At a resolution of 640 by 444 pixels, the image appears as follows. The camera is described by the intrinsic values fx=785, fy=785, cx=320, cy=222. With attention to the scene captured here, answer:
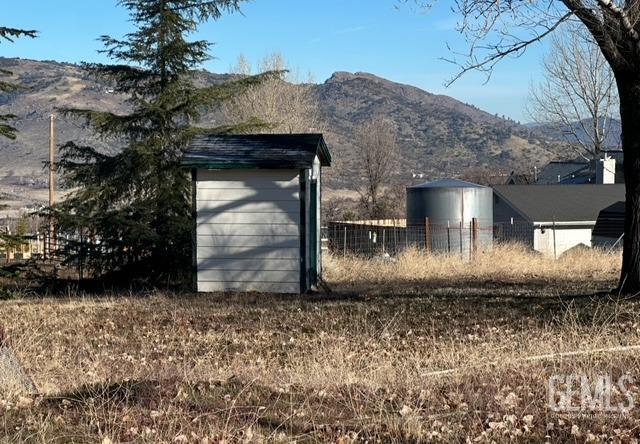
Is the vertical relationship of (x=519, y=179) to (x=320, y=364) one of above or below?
above

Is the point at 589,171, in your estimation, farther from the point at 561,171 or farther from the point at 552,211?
the point at 552,211

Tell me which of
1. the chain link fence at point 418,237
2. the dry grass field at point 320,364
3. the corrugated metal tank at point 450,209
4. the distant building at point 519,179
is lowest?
the dry grass field at point 320,364

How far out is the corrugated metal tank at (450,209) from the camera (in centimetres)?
3012

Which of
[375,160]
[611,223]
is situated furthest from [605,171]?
[375,160]

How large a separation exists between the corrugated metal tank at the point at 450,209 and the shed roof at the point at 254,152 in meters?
15.2

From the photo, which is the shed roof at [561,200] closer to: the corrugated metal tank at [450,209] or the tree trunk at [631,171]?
the corrugated metal tank at [450,209]

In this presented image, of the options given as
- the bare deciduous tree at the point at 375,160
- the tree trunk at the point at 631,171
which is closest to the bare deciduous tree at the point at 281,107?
the bare deciduous tree at the point at 375,160

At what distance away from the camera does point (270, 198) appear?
1465cm

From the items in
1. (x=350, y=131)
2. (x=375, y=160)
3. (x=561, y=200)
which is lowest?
(x=561, y=200)

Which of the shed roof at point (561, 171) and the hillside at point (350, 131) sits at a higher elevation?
the hillside at point (350, 131)

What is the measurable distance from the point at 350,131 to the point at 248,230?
131586 millimetres

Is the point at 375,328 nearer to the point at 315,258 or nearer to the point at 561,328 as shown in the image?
the point at 561,328

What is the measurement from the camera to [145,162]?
1761 cm

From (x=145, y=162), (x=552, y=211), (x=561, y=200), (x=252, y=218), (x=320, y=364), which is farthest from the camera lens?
(x=561, y=200)
